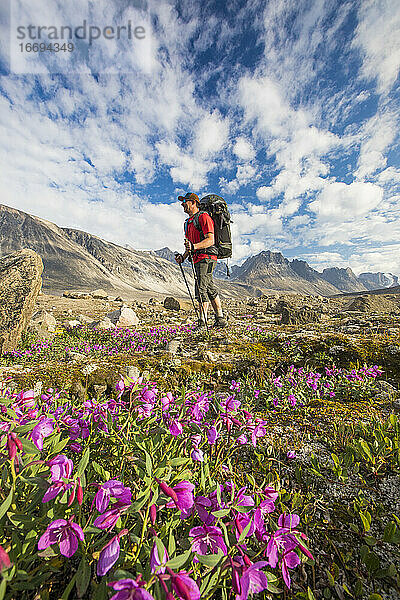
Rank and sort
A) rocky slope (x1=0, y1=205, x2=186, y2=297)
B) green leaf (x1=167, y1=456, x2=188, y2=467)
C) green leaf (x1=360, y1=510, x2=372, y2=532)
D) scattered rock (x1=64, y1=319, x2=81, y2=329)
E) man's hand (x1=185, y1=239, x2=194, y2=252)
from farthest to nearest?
1. rocky slope (x1=0, y1=205, x2=186, y2=297)
2. scattered rock (x1=64, y1=319, x2=81, y2=329)
3. man's hand (x1=185, y1=239, x2=194, y2=252)
4. green leaf (x1=360, y1=510, x2=372, y2=532)
5. green leaf (x1=167, y1=456, x2=188, y2=467)

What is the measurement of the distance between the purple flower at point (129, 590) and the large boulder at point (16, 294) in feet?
19.6

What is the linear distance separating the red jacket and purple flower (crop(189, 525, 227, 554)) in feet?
22.5

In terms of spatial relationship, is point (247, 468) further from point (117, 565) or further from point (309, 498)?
point (117, 565)

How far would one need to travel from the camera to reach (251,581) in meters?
1.11

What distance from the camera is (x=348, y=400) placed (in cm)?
345

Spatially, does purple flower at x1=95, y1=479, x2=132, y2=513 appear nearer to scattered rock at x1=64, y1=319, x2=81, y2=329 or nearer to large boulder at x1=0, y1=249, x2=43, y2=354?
large boulder at x1=0, y1=249, x2=43, y2=354

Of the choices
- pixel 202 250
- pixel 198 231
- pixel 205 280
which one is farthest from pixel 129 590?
pixel 198 231

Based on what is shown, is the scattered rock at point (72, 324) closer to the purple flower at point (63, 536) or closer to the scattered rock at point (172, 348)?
the scattered rock at point (172, 348)

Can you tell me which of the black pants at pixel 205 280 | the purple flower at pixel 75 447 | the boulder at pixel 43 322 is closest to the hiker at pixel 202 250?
the black pants at pixel 205 280

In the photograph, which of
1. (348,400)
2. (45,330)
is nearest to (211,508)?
(348,400)

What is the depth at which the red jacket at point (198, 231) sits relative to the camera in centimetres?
745

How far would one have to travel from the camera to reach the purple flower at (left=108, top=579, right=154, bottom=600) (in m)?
0.84

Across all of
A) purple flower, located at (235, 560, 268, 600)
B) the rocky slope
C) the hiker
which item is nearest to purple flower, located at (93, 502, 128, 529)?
purple flower, located at (235, 560, 268, 600)

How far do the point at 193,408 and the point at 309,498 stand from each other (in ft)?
3.69
